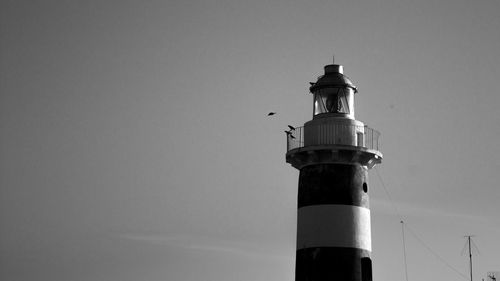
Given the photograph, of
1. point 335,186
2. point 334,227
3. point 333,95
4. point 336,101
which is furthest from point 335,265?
point 333,95

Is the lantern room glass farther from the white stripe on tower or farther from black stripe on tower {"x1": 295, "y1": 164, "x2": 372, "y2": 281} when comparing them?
the white stripe on tower

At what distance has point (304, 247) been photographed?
138 feet

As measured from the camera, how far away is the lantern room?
143 feet

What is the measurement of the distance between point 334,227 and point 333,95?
5.62 m

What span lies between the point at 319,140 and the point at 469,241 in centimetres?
1874

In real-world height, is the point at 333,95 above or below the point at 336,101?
above

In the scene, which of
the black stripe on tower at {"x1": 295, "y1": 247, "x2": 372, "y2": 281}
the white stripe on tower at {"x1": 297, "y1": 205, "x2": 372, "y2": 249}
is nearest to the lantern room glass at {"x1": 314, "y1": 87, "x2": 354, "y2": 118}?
the white stripe on tower at {"x1": 297, "y1": 205, "x2": 372, "y2": 249}

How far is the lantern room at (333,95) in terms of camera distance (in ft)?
143

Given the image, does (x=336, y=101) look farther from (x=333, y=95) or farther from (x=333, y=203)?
(x=333, y=203)

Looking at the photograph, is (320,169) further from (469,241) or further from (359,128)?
(469,241)

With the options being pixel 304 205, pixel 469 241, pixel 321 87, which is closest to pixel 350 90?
pixel 321 87

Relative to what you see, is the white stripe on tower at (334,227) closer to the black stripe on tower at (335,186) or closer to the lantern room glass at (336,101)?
the black stripe on tower at (335,186)

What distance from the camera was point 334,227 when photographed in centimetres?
4172

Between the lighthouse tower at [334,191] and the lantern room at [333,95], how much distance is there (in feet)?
0.13
